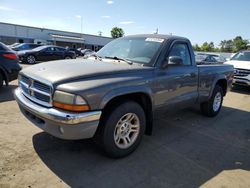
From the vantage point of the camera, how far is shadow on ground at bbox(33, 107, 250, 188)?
3.27 m

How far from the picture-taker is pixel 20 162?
3.49m

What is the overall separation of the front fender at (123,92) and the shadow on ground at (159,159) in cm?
91

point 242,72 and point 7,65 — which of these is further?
point 242,72

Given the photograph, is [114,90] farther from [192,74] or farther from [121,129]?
[192,74]

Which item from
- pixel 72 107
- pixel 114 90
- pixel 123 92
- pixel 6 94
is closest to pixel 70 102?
pixel 72 107

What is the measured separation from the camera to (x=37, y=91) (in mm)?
3469

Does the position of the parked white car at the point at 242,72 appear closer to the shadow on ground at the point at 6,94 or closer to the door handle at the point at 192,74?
the door handle at the point at 192,74

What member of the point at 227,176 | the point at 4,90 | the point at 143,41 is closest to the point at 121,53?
the point at 143,41

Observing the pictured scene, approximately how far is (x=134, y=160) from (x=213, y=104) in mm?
3378

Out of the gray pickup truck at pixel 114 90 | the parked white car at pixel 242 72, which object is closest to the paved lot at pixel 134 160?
the gray pickup truck at pixel 114 90

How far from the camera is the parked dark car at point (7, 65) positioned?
295 inches

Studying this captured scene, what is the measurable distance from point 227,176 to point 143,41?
8.86 feet

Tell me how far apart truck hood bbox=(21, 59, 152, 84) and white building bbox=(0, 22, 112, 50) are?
47.0 metres

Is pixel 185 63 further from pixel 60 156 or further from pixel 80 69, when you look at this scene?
pixel 60 156
